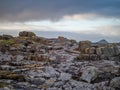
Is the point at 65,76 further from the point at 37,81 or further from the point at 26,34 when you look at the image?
the point at 26,34

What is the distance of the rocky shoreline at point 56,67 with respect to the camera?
62.2m

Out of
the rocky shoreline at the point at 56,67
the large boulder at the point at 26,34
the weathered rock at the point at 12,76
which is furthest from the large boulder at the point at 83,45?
the weathered rock at the point at 12,76

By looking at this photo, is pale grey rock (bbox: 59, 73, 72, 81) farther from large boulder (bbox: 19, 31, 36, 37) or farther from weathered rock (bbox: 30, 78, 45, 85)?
large boulder (bbox: 19, 31, 36, 37)

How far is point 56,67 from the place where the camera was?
78188 mm

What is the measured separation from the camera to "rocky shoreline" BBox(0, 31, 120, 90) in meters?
62.2

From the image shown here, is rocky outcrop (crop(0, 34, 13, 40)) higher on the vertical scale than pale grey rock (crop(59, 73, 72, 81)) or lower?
higher

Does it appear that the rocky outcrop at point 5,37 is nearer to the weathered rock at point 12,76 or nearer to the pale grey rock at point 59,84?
the weathered rock at point 12,76

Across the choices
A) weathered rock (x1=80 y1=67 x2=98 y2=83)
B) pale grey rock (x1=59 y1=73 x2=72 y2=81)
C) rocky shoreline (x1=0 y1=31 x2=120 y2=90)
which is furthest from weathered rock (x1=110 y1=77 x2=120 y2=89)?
pale grey rock (x1=59 y1=73 x2=72 y2=81)

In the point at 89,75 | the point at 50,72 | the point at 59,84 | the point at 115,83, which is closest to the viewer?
the point at 115,83

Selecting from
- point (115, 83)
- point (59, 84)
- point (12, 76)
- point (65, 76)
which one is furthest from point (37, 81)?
point (115, 83)

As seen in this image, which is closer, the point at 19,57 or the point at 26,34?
the point at 19,57

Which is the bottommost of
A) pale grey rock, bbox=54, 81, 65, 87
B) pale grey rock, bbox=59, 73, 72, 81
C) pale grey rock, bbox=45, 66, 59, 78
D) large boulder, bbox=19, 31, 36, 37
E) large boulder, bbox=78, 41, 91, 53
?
pale grey rock, bbox=54, 81, 65, 87

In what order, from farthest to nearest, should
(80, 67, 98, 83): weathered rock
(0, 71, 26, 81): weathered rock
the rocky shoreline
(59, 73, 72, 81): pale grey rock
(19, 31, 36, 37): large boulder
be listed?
(19, 31, 36, 37): large boulder
(59, 73, 72, 81): pale grey rock
(80, 67, 98, 83): weathered rock
(0, 71, 26, 81): weathered rock
the rocky shoreline

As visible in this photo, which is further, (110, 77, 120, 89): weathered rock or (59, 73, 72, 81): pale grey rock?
Result: (59, 73, 72, 81): pale grey rock
